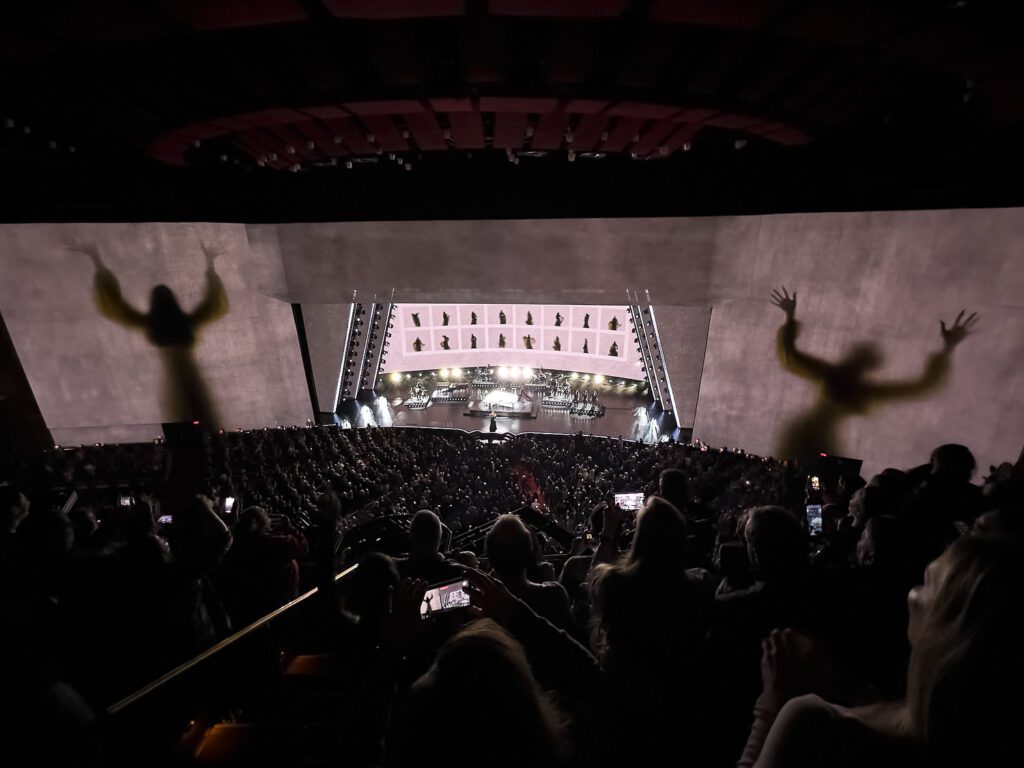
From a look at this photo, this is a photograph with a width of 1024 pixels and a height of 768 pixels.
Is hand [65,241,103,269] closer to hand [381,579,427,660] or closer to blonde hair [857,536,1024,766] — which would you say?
hand [381,579,427,660]

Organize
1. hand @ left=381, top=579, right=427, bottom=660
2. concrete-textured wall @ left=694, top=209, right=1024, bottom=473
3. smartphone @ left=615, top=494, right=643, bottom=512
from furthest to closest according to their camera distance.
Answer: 1. concrete-textured wall @ left=694, top=209, right=1024, bottom=473
2. smartphone @ left=615, top=494, right=643, bottom=512
3. hand @ left=381, top=579, right=427, bottom=660

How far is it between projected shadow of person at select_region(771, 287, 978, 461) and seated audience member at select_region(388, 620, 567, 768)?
11849 millimetres

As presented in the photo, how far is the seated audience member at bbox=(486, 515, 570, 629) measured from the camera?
2.63 m

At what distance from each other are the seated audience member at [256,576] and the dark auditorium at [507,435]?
0.03 m

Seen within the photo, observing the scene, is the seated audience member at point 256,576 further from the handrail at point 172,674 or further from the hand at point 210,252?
the hand at point 210,252

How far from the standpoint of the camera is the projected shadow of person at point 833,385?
10266 mm

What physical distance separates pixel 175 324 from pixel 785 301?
1501 centimetres

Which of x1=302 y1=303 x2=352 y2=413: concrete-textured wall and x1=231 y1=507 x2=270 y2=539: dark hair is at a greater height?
x1=231 y1=507 x2=270 y2=539: dark hair

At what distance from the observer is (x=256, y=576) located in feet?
11.4

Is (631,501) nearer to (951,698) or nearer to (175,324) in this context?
(951,698)

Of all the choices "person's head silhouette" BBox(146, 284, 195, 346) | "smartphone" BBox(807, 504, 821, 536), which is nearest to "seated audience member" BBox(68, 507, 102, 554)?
"smartphone" BBox(807, 504, 821, 536)

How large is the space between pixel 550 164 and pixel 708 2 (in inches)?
219

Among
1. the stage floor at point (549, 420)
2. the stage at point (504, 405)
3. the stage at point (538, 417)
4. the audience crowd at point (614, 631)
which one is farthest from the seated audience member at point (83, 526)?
the stage at point (504, 405)

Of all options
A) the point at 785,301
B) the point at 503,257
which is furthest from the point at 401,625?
the point at 785,301
